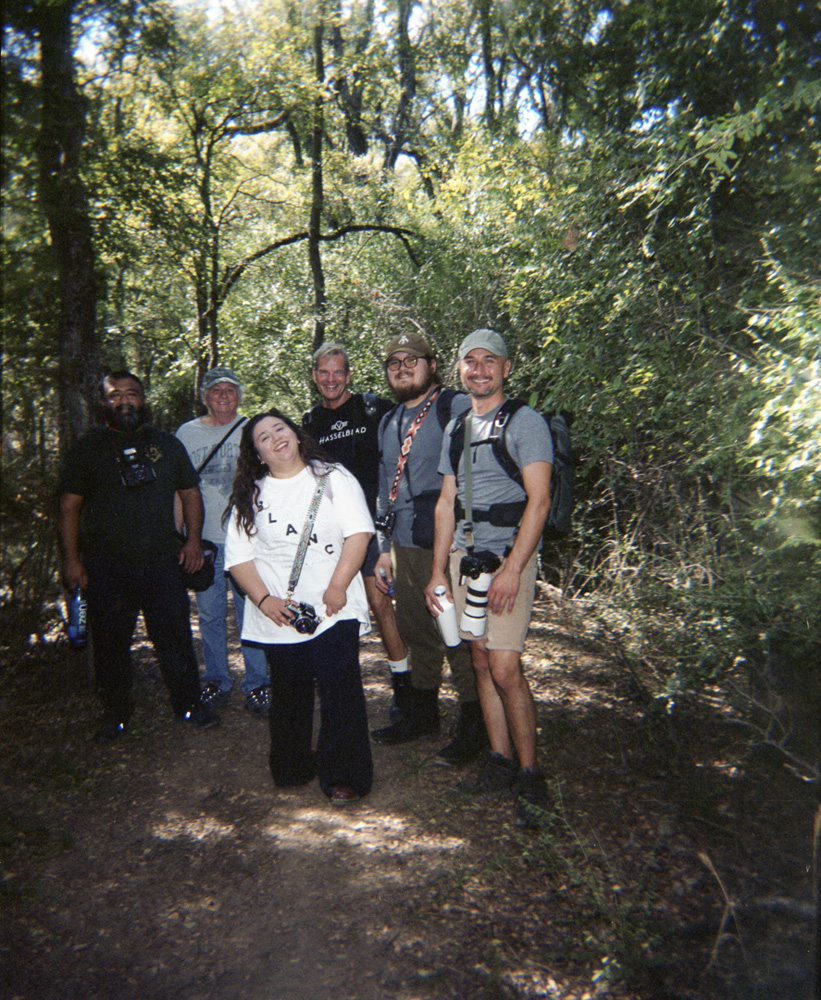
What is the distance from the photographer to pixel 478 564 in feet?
11.2

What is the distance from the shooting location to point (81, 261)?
4379 millimetres

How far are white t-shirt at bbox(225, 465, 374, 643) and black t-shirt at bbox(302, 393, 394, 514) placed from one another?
2.81ft

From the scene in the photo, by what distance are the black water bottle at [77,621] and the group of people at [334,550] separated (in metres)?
0.10

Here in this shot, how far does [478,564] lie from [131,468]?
89.6 inches

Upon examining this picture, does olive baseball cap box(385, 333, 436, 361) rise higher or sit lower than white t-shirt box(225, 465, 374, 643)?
higher

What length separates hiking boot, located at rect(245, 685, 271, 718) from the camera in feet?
16.0

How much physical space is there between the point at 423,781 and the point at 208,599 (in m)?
2.06

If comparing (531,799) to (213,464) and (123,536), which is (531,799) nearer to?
(123,536)

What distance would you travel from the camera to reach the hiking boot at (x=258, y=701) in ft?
16.0

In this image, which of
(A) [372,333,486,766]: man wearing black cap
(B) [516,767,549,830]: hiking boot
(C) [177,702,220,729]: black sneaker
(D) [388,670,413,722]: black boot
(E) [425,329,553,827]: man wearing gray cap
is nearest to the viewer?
(B) [516,767,549,830]: hiking boot

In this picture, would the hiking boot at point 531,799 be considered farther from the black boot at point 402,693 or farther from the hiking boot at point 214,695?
the hiking boot at point 214,695

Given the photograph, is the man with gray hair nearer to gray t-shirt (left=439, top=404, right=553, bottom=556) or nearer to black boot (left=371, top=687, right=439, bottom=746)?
black boot (left=371, top=687, right=439, bottom=746)

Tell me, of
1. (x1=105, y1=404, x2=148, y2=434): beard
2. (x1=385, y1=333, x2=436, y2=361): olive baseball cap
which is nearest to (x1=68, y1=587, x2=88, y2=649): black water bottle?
(x1=105, y1=404, x2=148, y2=434): beard

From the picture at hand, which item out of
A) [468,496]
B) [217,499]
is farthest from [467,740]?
[217,499]
